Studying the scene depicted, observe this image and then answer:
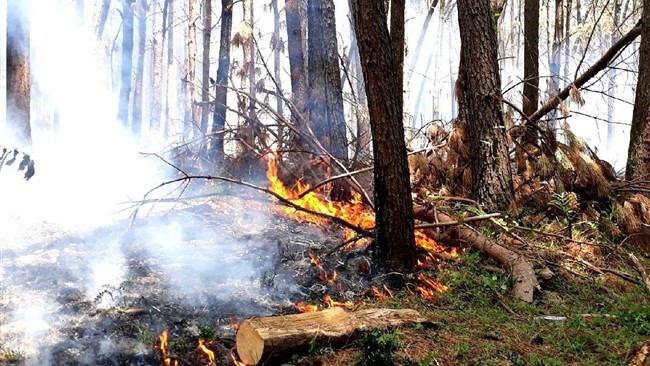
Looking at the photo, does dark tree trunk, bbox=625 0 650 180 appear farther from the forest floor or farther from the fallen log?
the fallen log

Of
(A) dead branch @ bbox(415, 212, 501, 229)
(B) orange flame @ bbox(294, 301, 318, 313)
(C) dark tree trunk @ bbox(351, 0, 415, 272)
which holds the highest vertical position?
(C) dark tree trunk @ bbox(351, 0, 415, 272)

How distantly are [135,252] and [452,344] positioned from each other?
3333mm

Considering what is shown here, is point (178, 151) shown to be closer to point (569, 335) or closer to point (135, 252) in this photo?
point (135, 252)

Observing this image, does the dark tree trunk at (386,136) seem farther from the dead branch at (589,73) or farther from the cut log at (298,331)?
the dead branch at (589,73)

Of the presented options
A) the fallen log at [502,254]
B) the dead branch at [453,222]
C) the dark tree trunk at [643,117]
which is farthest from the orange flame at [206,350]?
the dark tree trunk at [643,117]

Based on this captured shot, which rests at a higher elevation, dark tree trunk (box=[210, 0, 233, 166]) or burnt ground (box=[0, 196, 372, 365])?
dark tree trunk (box=[210, 0, 233, 166])

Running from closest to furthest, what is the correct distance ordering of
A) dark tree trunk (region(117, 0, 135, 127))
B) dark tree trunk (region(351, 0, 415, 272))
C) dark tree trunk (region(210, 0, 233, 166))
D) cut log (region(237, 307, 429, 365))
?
cut log (region(237, 307, 429, 365)) → dark tree trunk (region(351, 0, 415, 272)) → dark tree trunk (region(210, 0, 233, 166)) → dark tree trunk (region(117, 0, 135, 127))

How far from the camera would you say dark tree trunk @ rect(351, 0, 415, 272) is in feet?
15.9

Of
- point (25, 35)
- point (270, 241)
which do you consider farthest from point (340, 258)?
point (25, 35)

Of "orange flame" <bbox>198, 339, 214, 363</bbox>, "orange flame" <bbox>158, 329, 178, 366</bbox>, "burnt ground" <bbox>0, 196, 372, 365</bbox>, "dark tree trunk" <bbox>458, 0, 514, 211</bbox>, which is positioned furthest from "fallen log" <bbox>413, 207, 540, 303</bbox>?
"orange flame" <bbox>158, 329, 178, 366</bbox>

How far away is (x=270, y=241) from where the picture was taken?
19.2 ft

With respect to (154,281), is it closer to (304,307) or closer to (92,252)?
(92,252)

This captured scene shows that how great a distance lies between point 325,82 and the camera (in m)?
7.87

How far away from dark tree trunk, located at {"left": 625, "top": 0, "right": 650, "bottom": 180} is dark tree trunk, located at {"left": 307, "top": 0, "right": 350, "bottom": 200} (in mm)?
3997
